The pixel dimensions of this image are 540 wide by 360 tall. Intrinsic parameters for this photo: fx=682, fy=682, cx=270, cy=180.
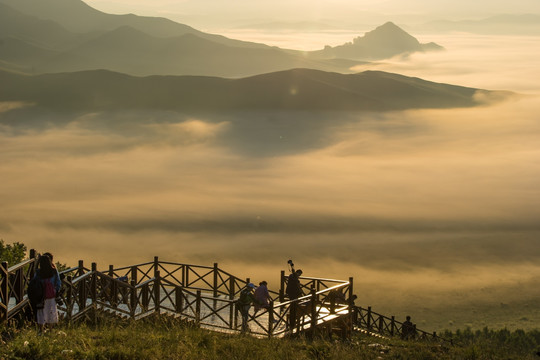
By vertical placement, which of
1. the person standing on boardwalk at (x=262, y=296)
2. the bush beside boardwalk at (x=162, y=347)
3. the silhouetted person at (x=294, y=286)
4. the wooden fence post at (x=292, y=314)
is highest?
the silhouetted person at (x=294, y=286)

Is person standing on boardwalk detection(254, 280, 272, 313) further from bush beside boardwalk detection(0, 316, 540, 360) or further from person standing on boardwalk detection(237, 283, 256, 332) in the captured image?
bush beside boardwalk detection(0, 316, 540, 360)

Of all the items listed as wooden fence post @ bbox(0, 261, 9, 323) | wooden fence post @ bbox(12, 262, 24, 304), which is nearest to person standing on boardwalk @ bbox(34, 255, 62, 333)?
wooden fence post @ bbox(12, 262, 24, 304)

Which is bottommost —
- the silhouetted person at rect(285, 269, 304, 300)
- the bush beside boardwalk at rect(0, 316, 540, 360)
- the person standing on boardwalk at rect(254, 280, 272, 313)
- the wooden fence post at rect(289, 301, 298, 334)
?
the bush beside boardwalk at rect(0, 316, 540, 360)

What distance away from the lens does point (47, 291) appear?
14430 millimetres

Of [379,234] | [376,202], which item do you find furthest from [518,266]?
[376,202]

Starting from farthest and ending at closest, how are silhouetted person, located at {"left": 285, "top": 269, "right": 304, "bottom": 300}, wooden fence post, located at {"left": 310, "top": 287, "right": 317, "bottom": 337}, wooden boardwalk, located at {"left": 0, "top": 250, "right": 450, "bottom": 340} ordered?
silhouetted person, located at {"left": 285, "top": 269, "right": 304, "bottom": 300}
wooden fence post, located at {"left": 310, "top": 287, "right": 317, "bottom": 337}
wooden boardwalk, located at {"left": 0, "top": 250, "right": 450, "bottom": 340}

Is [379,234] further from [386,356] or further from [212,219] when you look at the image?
[386,356]

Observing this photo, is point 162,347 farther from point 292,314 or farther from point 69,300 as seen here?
point 292,314

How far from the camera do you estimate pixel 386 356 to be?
16.0 meters

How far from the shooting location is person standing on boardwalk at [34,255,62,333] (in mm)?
14344

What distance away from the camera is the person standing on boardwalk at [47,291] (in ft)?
47.1

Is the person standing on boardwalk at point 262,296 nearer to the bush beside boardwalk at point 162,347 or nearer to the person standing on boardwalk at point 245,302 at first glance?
the person standing on boardwalk at point 245,302

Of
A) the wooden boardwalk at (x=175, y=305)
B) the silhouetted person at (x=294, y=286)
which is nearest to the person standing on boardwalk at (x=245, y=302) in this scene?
the wooden boardwalk at (x=175, y=305)

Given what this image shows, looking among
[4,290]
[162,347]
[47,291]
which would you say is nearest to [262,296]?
[162,347]
